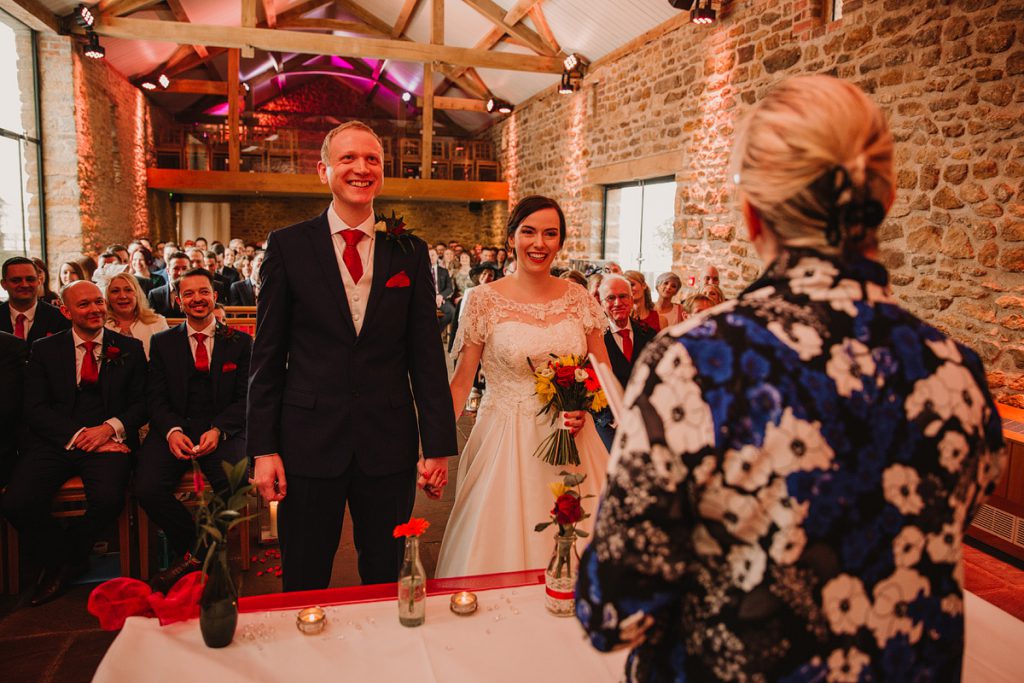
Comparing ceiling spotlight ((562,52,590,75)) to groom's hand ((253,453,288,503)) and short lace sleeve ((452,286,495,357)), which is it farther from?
groom's hand ((253,453,288,503))

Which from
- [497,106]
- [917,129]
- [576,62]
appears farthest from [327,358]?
[497,106]

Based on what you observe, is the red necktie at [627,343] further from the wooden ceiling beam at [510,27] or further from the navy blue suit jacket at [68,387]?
the wooden ceiling beam at [510,27]

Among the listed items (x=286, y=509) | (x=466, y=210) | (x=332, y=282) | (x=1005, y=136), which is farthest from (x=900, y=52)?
(x=466, y=210)

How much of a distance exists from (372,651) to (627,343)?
8.98 feet

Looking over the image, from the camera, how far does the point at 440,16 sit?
11.7m

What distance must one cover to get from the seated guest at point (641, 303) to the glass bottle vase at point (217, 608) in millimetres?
3715

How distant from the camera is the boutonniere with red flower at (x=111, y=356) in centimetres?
339

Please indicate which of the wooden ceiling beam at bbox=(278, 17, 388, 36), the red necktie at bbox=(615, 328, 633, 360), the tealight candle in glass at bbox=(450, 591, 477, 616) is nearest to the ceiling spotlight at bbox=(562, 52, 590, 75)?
the wooden ceiling beam at bbox=(278, 17, 388, 36)

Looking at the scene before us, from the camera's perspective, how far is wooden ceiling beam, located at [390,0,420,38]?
13.2 metres

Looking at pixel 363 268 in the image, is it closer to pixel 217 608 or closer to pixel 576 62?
pixel 217 608

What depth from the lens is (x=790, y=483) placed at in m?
0.77

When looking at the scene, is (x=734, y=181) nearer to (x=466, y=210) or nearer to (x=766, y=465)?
(x=766, y=465)

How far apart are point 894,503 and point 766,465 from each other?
0.17 metres

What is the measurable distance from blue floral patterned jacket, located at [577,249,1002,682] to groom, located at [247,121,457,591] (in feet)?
4.46
